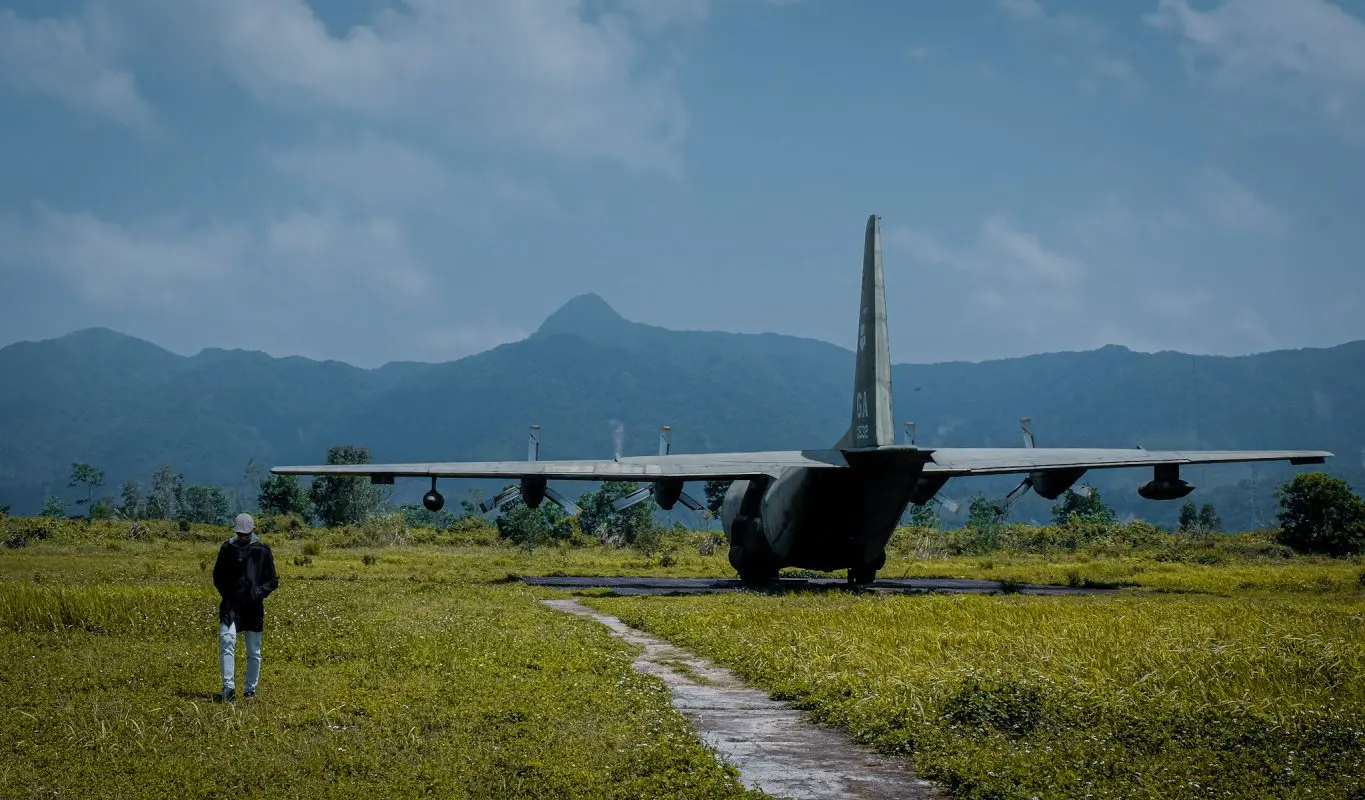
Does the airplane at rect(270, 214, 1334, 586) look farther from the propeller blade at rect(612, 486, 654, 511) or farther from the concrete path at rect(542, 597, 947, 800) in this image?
the concrete path at rect(542, 597, 947, 800)

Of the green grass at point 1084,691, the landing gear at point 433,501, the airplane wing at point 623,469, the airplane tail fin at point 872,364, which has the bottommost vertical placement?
the green grass at point 1084,691

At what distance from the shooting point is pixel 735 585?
34.6 metres

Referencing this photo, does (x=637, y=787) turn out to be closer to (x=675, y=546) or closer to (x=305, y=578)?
(x=305, y=578)

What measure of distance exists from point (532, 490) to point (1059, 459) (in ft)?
54.4

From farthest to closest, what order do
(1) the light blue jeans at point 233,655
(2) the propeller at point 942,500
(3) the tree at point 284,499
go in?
(3) the tree at point 284,499 → (2) the propeller at point 942,500 → (1) the light blue jeans at point 233,655

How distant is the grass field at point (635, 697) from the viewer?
30.4ft

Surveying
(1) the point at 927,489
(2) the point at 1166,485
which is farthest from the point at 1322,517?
(1) the point at 927,489

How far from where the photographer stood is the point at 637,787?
901cm

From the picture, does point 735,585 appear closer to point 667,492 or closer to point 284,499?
point 667,492

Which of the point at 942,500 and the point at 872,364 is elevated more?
the point at 872,364

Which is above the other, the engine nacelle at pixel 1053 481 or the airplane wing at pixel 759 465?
the airplane wing at pixel 759 465

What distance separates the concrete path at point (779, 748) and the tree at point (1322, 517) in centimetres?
5481

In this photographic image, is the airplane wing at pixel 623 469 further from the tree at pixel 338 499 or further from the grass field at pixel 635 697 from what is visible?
the tree at pixel 338 499

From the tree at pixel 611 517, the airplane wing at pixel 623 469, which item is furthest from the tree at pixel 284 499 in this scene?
the airplane wing at pixel 623 469
